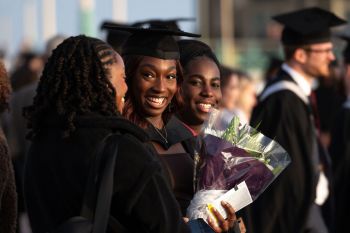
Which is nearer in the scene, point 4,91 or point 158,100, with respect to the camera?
point 4,91

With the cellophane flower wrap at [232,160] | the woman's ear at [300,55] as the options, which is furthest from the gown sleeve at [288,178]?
the cellophane flower wrap at [232,160]

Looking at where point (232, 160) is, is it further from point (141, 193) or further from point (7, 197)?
point (7, 197)

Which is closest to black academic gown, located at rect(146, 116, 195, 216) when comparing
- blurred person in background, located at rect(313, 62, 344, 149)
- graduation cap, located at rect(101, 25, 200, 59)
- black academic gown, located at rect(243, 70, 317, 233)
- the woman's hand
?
the woman's hand

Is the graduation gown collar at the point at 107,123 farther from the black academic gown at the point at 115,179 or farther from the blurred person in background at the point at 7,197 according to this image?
the blurred person in background at the point at 7,197

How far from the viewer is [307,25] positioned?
8938 mm

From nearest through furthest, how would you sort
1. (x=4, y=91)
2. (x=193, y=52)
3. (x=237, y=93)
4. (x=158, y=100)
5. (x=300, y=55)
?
(x=4, y=91), (x=158, y=100), (x=193, y=52), (x=300, y=55), (x=237, y=93)

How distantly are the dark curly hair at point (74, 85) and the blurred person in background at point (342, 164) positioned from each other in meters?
5.30

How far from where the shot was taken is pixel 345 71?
10602mm

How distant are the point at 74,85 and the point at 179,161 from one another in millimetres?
1030

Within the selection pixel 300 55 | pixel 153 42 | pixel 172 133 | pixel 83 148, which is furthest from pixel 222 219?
pixel 300 55

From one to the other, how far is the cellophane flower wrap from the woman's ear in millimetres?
3371

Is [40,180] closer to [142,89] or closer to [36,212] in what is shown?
[36,212]

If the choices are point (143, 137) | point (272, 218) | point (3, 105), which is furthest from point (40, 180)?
point (272, 218)

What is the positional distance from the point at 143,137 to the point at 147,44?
1.22 m
